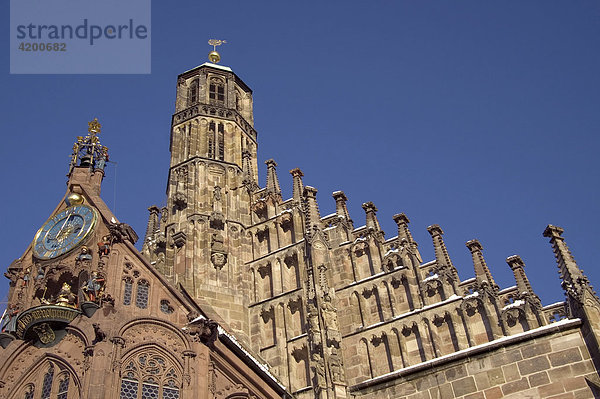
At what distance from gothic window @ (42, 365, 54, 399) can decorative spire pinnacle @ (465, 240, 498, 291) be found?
1527 cm

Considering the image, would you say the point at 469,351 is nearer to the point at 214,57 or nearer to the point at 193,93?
the point at 193,93

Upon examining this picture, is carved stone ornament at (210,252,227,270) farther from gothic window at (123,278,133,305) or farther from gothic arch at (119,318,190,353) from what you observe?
gothic arch at (119,318,190,353)

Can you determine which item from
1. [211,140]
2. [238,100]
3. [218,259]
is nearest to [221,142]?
[211,140]

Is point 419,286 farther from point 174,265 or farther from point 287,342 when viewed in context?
point 174,265

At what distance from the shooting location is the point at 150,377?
2541 cm

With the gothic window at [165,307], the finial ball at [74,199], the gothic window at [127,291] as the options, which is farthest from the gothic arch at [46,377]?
the finial ball at [74,199]

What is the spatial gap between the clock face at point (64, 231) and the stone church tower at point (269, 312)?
0.19 feet

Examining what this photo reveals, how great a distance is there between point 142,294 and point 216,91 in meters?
18.4

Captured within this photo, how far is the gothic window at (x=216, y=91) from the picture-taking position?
→ 142 ft

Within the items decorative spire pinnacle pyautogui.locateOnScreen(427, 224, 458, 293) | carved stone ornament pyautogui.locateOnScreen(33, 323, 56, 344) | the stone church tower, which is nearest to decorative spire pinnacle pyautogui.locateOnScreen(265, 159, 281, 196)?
the stone church tower

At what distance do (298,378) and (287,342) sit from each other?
165 centimetres

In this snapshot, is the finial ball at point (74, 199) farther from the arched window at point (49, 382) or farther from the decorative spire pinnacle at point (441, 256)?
Answer: the decorative spire pinnacle at point (441, 256)

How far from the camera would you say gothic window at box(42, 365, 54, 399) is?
→ 25.5m

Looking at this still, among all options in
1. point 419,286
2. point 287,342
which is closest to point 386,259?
point 419,286
